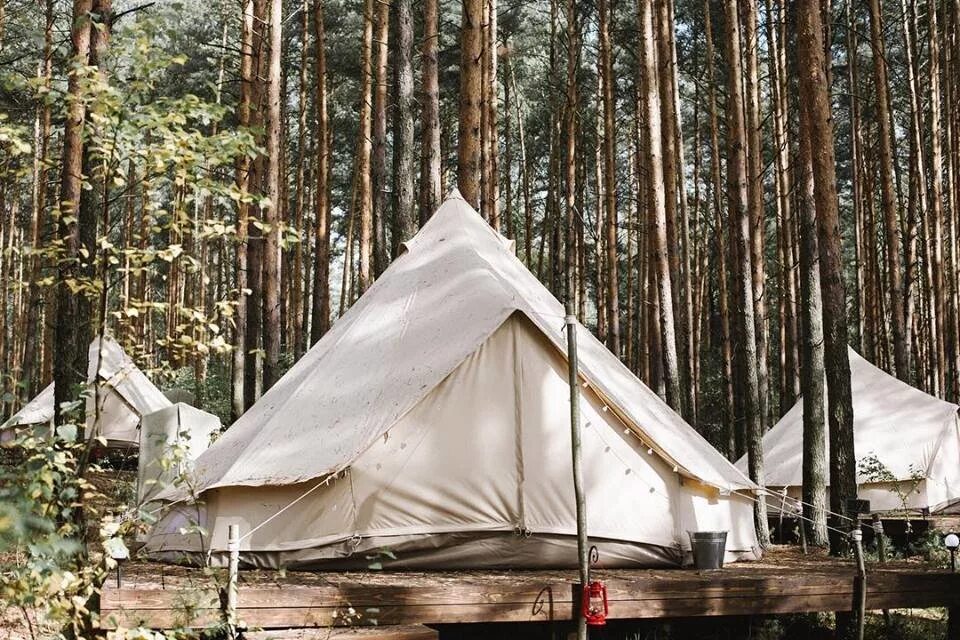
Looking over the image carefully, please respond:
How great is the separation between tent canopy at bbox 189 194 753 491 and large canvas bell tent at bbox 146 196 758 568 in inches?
0.7

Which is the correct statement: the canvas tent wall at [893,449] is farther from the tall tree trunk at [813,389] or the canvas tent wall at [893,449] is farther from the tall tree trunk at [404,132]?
the tall tree trunk at [404,132]

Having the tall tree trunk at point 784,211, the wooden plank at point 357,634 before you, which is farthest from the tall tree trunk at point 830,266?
the tall tree trunk at point 784,211

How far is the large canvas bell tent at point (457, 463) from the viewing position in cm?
688

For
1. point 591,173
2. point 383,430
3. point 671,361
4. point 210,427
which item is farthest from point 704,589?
point 591,173

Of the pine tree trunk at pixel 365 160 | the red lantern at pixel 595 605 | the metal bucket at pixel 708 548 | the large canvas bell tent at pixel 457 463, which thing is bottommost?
the red lantern at pixel 595 605

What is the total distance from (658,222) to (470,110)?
299cm

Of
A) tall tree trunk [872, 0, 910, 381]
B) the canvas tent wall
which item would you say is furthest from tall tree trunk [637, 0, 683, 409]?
tall tree trunk [872, 0, 910, 381]

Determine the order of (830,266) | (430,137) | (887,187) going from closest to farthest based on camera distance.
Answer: (830,266) → (430,137) → (887,187)

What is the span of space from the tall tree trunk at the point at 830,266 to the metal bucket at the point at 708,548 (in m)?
2.40

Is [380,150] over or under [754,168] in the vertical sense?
over

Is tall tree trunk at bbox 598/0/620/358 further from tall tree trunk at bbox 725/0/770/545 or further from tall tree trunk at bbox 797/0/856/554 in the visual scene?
tall tree trunk at bbox 797/0/856/554

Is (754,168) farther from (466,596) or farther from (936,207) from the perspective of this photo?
(466,596)

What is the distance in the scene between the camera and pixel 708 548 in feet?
23.2

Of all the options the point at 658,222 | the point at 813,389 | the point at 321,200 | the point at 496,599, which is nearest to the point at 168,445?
the point at 496,599
